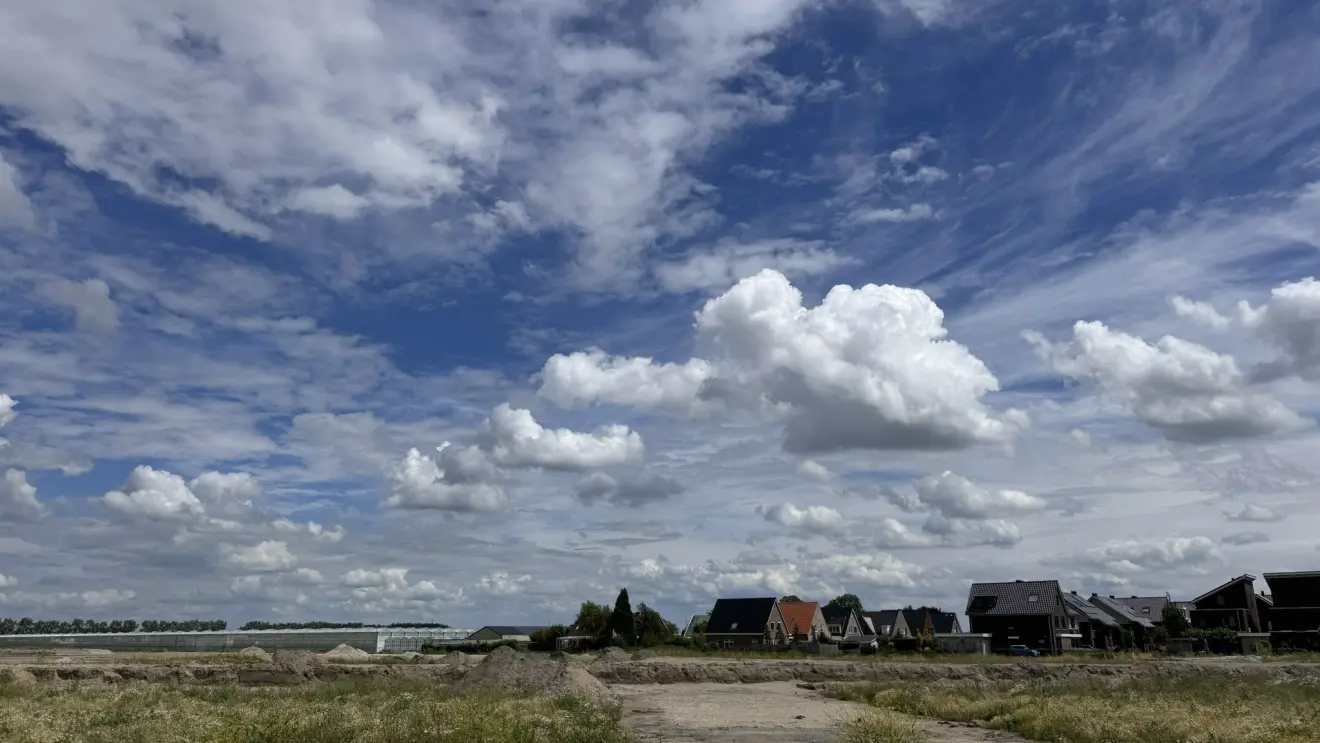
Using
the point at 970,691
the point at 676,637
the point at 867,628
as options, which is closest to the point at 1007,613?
the point at 676,637

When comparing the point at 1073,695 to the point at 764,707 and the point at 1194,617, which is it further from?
the point at 1194,617

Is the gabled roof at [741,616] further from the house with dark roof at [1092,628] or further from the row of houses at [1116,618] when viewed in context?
the house with dark roof at [1092,628]

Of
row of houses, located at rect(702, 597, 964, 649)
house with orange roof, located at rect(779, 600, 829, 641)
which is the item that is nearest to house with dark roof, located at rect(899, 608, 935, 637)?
row of houses, located at rect(702, 597, 964, 649)

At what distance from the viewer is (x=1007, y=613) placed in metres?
84.4

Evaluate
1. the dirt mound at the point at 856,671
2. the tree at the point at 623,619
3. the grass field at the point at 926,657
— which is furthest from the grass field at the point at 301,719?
the tree at the point at 623,619

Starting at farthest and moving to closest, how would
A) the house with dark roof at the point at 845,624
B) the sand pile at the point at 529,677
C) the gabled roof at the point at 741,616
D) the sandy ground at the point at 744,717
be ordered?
the house with dark roof at the point at 845,624 < the gabled roof at the point at 741,616 < the sand pile at the point at 529,677 < the sandy ground at the point at 744,717

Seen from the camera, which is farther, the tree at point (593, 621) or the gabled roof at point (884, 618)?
the gabled roof at point (884, 618)

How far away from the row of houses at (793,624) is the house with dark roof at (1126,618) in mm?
17931

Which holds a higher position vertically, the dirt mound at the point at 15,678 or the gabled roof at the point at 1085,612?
the gabled roof at the point at 1085,612

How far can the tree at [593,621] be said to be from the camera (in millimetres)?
85875

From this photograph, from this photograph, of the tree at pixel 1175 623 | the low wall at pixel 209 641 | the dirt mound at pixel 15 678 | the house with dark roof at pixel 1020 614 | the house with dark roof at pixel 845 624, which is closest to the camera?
the dirt mound at pixel 15 678

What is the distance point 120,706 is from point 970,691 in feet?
96.9

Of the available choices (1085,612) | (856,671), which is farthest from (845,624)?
(856,671)

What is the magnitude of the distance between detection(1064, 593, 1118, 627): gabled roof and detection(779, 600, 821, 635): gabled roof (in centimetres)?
2790
